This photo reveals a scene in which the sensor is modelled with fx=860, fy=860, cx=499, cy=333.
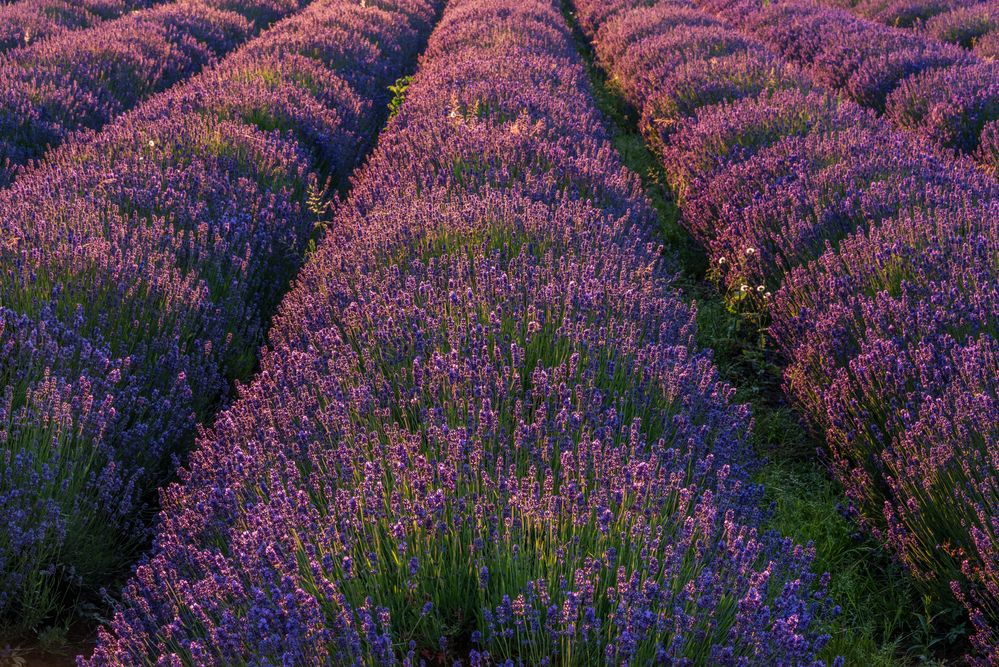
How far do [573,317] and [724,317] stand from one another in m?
1.99

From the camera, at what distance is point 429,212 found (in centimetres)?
386

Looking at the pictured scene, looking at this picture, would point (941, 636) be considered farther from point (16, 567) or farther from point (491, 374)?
point (16, 567)

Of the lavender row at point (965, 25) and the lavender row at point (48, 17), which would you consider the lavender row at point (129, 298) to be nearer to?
the lavender row at point (48, 17)

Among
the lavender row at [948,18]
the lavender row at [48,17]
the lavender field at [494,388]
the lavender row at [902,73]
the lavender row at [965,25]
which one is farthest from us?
the lavender row at [965,25]

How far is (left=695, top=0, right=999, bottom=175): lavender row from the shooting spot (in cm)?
654

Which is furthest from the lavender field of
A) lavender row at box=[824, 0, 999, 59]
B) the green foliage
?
lavender row at box=[824, 0, 999, 59]

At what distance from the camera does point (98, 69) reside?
7609 millimetres

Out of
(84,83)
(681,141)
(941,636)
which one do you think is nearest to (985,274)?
(941,636)

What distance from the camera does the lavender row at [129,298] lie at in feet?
8.48

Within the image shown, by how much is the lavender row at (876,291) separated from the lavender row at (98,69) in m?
4.40

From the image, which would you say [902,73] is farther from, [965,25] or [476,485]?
[476,485]

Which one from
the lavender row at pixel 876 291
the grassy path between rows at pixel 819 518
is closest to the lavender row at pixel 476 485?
the grassy path between rows at pixel 819 518

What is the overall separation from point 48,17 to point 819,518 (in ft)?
35.0

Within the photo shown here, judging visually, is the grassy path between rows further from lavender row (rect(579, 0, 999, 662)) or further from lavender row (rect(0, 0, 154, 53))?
lavender row (rect(0, 0, 154, 53))
